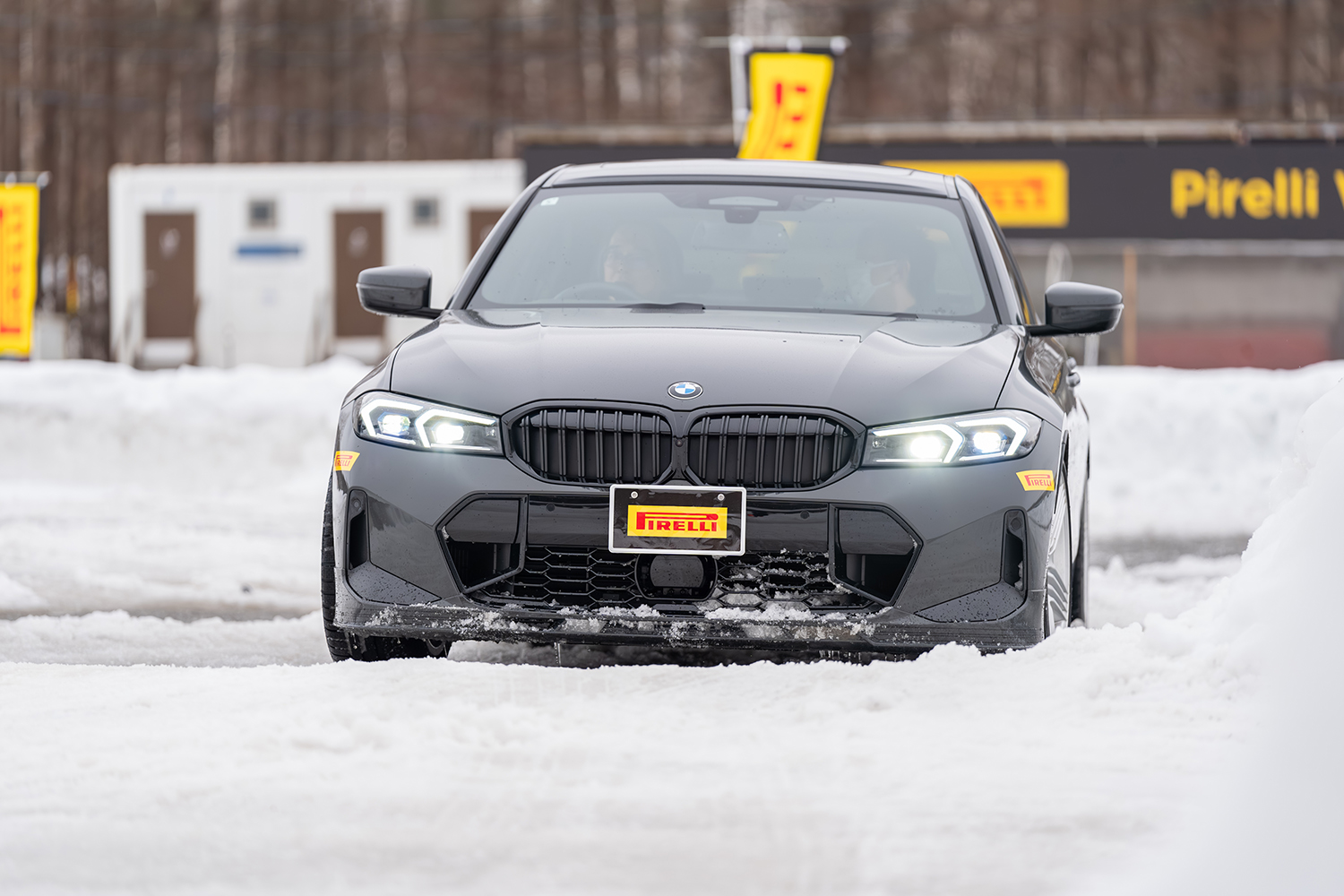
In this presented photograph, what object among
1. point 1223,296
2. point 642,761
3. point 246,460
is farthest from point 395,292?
point 1223,296

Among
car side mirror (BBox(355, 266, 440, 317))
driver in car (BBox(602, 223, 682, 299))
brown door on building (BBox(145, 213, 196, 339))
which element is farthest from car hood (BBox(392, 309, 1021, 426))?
brown door on building (BBox(145, 213, 196, 339))

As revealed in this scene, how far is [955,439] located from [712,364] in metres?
0.64

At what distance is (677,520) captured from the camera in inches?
176

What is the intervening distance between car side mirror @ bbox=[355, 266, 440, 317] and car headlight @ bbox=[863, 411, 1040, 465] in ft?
6.16

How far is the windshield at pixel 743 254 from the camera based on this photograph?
5.70m

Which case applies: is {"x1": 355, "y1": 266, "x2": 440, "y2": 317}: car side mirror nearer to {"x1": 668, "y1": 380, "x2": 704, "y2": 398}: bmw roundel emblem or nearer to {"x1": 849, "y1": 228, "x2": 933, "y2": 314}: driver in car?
{"x1": 849, "y1": 228, "x2": 933, "y2": 314}: driver in car

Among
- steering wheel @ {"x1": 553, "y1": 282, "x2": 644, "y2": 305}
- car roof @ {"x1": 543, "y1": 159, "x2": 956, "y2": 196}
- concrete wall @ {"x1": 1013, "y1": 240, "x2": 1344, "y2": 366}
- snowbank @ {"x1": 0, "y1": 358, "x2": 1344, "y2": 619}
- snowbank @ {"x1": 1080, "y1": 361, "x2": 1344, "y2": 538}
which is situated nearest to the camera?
steering wheel @ {"x1": 553, "y1": 282, "x2": 644, "y2": 305}

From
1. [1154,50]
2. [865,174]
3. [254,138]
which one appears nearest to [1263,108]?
[1154,50]

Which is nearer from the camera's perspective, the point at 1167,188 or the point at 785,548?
the point at 785,548

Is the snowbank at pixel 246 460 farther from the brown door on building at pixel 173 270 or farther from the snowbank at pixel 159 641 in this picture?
the brown door on building at pixel 173 270

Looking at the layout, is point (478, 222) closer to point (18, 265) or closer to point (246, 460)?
point (18, 265)

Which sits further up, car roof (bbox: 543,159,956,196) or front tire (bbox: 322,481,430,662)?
car roof (bbox: 543,159,956,196)

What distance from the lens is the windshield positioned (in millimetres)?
5699

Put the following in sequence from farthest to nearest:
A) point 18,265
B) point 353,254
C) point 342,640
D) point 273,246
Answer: point 273,246 < point 353,254 < point 18,265 < point 342,640
